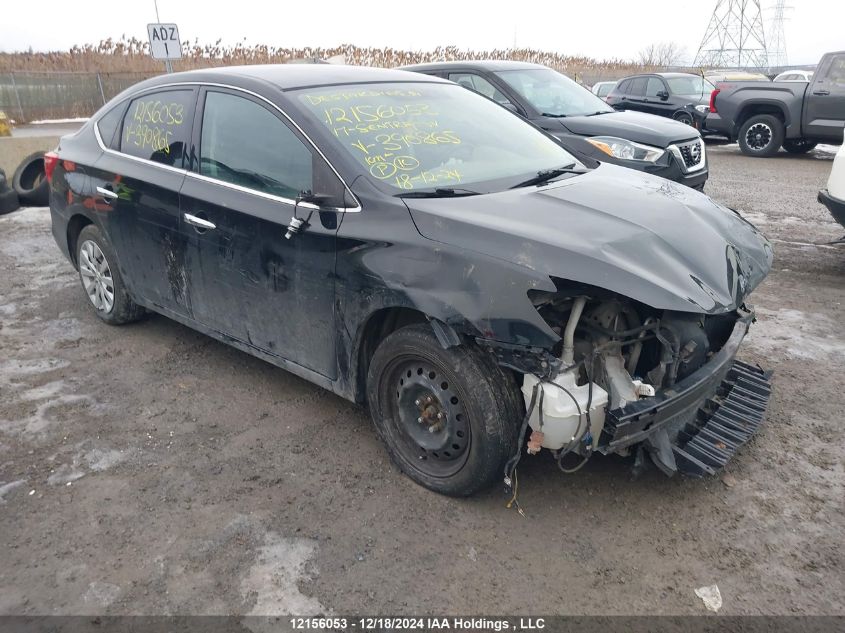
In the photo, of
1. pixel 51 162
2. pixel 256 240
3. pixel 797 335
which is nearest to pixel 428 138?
pixel 256 240

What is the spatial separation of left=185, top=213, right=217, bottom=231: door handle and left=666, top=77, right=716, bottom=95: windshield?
15012mm

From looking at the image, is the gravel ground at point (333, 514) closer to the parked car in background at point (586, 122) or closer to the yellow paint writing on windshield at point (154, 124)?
the yellow paint writing on windshield at point (154, 124)

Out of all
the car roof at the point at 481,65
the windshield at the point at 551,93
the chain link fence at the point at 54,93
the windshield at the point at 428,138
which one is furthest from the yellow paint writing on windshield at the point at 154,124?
the chain link fence at the point at 54,93

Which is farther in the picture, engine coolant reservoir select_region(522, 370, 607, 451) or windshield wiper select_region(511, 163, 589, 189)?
windshield wiper select_region(511, 163, 589, 189)

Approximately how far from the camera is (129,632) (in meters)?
2.44

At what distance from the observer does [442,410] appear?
3.05 m

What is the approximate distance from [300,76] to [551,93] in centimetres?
505

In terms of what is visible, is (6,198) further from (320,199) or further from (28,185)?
(320,199)

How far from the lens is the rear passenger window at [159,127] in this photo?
406cm

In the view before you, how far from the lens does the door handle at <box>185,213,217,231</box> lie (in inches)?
147

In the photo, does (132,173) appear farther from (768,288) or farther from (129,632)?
(768,288)

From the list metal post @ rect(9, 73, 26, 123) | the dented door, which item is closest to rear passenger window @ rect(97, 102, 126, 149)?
the dented door

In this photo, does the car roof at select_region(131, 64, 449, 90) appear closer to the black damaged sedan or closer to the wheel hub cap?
the black damaged sedan

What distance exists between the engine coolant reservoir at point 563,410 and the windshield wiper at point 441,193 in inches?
38.1
